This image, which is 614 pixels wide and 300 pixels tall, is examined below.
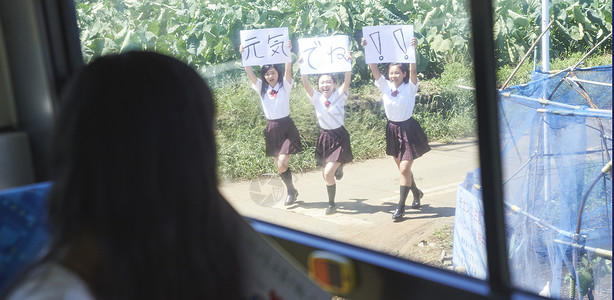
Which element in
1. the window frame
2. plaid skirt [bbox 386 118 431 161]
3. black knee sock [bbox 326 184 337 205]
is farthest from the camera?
black knee sock [bbox 326 184 337 205]

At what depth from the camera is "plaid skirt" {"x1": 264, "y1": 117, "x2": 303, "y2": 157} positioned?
2529 mm

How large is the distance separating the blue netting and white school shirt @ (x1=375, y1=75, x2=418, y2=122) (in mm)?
366

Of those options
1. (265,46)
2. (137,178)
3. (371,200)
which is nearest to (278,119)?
(265,46)

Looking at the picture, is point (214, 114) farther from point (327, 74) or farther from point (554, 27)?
point (327, 74)

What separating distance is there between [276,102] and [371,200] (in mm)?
566

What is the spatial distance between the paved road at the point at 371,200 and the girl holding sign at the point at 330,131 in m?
0.04

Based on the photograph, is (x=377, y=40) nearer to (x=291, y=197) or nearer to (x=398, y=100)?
(x=398, y=100)

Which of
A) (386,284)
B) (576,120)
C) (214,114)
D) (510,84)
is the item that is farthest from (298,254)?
(214,114)

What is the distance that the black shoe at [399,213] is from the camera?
85.8 inches

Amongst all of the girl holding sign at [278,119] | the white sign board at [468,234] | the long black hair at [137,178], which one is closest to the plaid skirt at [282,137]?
the girl holding sign at [278,119]

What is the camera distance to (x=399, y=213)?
219 centimetres

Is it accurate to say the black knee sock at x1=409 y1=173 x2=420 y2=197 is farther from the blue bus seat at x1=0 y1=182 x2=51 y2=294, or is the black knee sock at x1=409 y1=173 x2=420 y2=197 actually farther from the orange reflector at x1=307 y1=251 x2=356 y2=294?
the blue bus seat at x1=0 y1=182 x2=51 y2=294

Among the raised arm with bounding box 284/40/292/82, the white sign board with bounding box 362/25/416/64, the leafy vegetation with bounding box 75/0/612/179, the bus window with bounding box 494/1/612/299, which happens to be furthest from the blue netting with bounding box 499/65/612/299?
the raised arm with bounding box 284/40/292/82

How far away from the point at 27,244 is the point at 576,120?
4.87 ft
